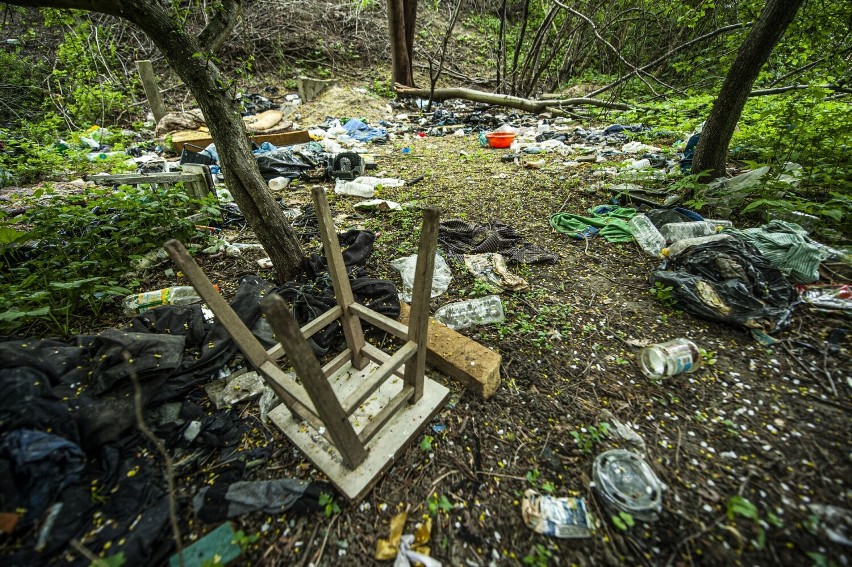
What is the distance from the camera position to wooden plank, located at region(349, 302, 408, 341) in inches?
59.6

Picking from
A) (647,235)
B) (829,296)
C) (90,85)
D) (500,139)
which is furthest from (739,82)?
(90,85)

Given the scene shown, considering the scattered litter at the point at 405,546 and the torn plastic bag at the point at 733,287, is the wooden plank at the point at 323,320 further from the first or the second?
the torn plastic bag at the point at 733,287

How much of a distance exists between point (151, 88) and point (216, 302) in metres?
8.38

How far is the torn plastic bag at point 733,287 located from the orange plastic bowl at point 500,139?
162 inches

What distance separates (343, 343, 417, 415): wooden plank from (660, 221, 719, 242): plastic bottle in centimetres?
264

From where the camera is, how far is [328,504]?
4.62 feet

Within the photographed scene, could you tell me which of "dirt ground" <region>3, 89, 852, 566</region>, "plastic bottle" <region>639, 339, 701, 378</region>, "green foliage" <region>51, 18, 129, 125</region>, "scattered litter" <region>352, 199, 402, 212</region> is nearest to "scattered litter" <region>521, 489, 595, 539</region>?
"dirt ground" <region>3, 89, 852, 566</region>

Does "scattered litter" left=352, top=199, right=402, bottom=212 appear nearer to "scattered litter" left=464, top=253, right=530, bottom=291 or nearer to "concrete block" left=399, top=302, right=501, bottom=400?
"scattered litter" left=464, top=253, right=530, bottom=291

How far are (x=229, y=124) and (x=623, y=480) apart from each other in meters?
2.93

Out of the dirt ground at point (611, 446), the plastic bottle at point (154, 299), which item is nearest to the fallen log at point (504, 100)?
the dirt ground at point (611, 446)

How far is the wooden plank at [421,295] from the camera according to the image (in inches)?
45.6

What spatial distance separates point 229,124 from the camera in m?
2.02

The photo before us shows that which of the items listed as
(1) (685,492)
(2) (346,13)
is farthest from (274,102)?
(1) (685,492)

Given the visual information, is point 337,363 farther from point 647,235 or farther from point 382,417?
point 647,235
